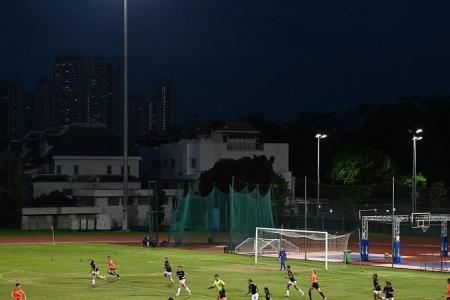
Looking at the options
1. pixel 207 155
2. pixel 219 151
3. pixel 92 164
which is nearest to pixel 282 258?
pixel 207 155

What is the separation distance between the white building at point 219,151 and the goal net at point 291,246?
38936mm

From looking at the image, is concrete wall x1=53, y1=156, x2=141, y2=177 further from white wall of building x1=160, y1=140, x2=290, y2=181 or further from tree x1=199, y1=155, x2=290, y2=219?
tree x1=199, y1=155, x2=290, y2=219

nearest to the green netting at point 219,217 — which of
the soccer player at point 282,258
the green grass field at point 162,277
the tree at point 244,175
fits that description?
the green grass field at point 162,277

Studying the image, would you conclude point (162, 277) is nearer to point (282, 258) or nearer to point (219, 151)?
point (282, 258)

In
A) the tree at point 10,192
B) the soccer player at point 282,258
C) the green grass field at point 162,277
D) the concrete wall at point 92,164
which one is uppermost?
the concrete wall at point 92,164

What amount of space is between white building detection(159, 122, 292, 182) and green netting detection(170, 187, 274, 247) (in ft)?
98.6

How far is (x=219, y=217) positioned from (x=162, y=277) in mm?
27817

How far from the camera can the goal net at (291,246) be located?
5728cm

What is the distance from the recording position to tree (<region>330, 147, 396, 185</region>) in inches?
4072

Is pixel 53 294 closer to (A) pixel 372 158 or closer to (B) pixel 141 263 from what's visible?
(B) pixel 141 263

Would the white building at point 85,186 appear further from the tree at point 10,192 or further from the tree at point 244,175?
the tree at point 244,175

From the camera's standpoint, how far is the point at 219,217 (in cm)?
7231

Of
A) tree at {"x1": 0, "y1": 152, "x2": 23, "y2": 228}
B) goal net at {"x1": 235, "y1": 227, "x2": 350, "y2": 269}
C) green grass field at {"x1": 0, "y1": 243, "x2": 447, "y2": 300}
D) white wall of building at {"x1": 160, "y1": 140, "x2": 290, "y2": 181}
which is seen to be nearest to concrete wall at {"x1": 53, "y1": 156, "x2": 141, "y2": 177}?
white wall of building at {"x1": 160, "y1": 140, "x2": 290, "y2": 181}

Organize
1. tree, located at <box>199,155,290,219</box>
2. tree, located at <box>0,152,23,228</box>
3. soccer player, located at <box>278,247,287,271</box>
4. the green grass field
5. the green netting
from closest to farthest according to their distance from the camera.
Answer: the green grass field, soccer player, located at <box>278,247,287,271</box>, the green netting, tree, located at <box>0,152,23,228</box>, tree, located at <box>199,155,290,219</box>
